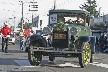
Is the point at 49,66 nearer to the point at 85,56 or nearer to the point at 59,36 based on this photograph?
the point at 59,36

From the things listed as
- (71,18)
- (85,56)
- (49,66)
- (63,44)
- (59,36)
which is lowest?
(49,66)

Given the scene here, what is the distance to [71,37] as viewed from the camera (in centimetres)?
1270

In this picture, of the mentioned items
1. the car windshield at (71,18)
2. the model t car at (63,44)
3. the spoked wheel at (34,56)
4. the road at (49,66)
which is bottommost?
the road at (49,66)

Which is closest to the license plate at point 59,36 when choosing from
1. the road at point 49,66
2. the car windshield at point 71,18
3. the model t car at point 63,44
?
the model t car at point 63,44

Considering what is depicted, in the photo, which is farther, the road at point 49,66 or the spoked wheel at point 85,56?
the spoked wheel at point 85,56

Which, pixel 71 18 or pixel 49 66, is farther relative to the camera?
pixel 71 18

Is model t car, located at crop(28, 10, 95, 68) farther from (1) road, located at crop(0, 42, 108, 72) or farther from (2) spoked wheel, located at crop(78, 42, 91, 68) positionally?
(1) road, located at crop(0, 42, 108, 72)

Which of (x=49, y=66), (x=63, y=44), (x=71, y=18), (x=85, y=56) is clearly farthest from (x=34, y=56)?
(x=71, y=18)

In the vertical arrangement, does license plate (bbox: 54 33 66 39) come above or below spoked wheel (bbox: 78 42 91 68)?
above

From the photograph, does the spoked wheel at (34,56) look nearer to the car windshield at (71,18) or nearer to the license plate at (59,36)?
the license plate at (59,36)

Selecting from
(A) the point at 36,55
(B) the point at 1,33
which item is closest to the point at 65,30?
(A) the point at 36,55

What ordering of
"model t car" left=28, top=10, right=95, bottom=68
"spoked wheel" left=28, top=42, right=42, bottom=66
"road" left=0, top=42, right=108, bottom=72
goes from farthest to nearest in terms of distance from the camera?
"spoked wheel" left=28, top=42, right=42, bottom=66 < "model t car" left=28, top=10, right=95, bottom=68 < "road" left=0, top=42, right=108, bottom=72

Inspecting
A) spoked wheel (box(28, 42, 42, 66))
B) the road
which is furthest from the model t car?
the road

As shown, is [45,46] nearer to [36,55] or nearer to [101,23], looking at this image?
[36,55]
